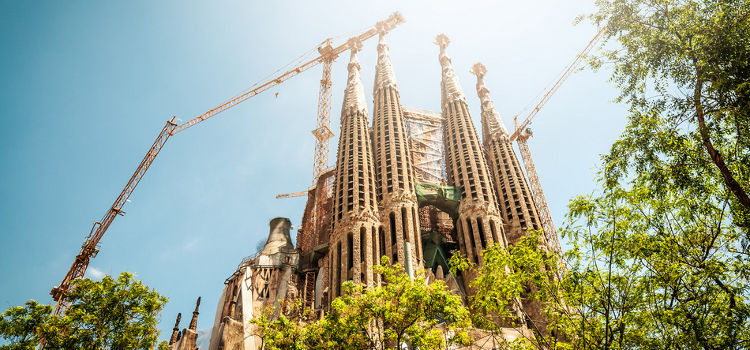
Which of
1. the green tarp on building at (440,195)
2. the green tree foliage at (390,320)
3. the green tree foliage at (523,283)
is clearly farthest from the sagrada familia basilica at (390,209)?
the green tree foliage at (523,283)

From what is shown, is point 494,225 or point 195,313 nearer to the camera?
point 195,313

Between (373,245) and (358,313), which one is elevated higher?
(373,245)

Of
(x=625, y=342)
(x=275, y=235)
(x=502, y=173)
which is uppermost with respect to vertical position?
(x=502, y=173)

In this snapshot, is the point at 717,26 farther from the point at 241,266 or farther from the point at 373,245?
the point at 241,266

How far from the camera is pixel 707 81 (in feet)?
43.9

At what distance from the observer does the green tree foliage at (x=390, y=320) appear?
19.9 meters

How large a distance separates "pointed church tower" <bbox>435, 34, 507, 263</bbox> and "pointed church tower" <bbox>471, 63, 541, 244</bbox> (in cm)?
283

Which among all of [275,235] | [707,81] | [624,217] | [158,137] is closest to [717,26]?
[707,81]

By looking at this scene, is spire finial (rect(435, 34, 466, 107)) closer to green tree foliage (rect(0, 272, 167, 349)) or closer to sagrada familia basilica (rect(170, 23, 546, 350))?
sagrada familia basilica (rect(170, 23, 546, 350))

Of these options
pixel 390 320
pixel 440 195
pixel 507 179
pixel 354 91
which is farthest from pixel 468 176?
pixel 390 320

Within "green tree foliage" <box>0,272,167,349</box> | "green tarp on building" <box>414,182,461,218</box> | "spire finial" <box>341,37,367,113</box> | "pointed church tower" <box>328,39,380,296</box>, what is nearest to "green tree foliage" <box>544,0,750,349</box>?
"green tree foliage" <box>0,272,167,349</box>

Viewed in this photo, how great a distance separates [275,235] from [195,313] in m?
22.4

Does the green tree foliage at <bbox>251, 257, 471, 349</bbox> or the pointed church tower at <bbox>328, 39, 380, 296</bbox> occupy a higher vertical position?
the pointed church tower at <bbox>328, 39, 380, 296</bbox>

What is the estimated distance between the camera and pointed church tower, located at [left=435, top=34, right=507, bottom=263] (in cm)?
4765
